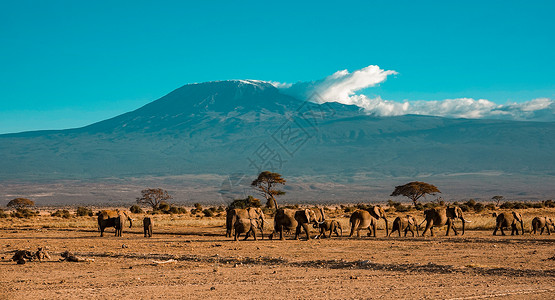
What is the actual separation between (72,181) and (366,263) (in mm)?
174955

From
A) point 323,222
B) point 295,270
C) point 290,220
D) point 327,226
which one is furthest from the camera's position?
point 327,226

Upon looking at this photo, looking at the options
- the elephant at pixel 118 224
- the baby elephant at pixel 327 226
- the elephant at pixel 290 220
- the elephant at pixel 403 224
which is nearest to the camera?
the elephant at pixel 290 220

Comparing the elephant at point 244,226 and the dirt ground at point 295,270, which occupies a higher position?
the elephant at point 244,226

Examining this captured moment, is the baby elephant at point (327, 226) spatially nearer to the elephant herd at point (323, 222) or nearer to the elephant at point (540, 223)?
the elephant herd at point (323, 222)

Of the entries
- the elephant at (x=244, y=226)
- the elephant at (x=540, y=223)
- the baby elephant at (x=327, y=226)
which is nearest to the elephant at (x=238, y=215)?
the elephant at (x=244, y=226)

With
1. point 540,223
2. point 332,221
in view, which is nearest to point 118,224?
point 332,221

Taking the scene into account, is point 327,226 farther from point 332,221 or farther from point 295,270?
point 295,270

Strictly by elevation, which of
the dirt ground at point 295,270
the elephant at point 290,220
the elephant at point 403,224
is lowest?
the dirt ground at point 295,270

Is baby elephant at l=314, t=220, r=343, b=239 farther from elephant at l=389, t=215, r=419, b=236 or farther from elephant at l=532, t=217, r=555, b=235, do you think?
elephant at l=532, t=217, r=555, b=235

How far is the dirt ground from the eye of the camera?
1225 cm

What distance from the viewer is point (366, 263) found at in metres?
16.2

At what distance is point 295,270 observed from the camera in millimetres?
15297

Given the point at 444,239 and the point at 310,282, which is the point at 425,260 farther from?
the point at 444,239

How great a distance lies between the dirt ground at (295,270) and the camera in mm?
12250
